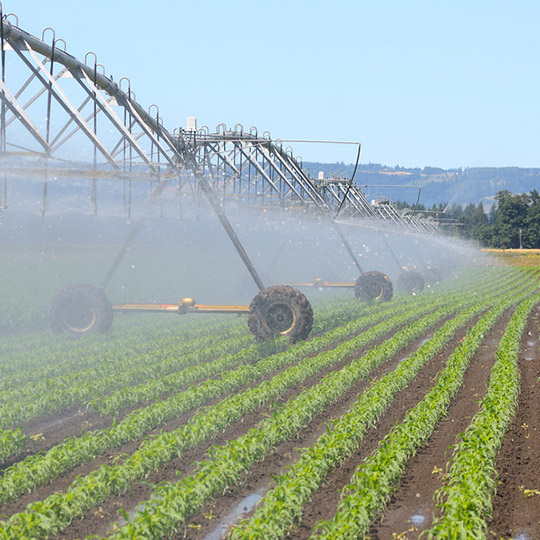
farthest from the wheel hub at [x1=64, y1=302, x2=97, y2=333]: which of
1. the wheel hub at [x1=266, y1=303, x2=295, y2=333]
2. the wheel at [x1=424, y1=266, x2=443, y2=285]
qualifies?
the wheel at [x1=424, y1=266, x2=443, y2=285]

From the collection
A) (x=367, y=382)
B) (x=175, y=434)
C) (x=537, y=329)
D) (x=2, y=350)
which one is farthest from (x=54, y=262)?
(x=175, y=434)

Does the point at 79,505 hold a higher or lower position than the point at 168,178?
lower

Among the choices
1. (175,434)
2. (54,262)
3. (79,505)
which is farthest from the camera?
(54,262)

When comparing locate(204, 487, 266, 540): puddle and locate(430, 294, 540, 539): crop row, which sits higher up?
locate(430, 294, 540, 539): crop row

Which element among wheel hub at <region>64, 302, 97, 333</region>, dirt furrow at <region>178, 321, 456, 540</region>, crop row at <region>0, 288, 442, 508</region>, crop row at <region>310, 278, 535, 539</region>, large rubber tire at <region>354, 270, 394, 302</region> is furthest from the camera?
large rubber tire at <region>354, 270, 394, 302</region>

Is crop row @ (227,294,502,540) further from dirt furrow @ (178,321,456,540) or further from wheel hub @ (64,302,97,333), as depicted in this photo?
wheel hub @ (64,302,97,333)

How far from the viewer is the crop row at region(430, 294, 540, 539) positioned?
18.3 feet

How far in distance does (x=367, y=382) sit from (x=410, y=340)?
18.5 feet

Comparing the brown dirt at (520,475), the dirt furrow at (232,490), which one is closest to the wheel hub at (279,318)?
the dirt furrow at (232,490)

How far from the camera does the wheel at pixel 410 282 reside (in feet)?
115

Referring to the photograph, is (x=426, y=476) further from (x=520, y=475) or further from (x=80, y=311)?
(x=80, y=311)

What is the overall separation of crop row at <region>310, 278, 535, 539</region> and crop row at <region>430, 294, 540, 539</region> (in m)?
0.48

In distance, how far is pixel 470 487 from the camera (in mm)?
6238

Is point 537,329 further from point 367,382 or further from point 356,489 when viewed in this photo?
point 356,489
